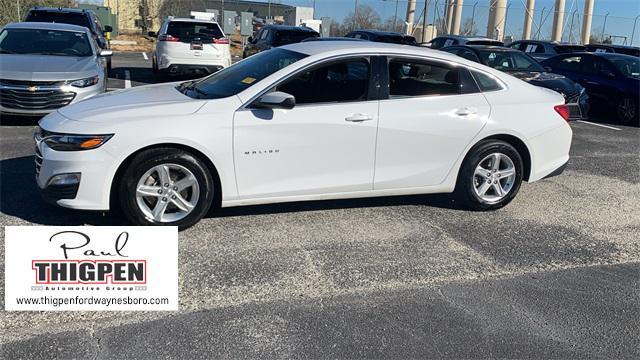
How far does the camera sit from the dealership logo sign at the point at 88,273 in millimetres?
3488

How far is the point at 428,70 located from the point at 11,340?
156 inches

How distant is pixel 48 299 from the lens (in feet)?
11.4

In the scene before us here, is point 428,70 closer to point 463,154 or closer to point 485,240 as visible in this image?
point 463,154

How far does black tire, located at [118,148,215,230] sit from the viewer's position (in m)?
4.50

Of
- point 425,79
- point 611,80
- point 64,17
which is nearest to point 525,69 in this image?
point 611,80

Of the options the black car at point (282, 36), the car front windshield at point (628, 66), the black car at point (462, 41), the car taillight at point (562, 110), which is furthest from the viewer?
the black car at point (462, 41)

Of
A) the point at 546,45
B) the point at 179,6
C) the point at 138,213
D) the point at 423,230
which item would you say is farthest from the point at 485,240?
the point at 179,6

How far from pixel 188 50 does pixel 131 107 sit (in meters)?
9.13

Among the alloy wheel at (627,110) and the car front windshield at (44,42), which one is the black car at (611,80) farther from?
the car front windshield at (44,42)

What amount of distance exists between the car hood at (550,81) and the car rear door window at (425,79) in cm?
598

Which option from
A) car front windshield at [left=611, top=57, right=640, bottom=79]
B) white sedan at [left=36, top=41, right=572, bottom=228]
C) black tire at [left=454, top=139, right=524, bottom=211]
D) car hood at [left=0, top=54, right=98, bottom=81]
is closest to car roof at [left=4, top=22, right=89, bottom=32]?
car hood at [left=0, top=54, right=98, bottom=81]

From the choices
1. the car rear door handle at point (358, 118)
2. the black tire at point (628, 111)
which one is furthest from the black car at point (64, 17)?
the black tire at point (628, 111)

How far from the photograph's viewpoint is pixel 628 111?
11.7 m

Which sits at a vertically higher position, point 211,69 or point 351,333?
point 211,69
